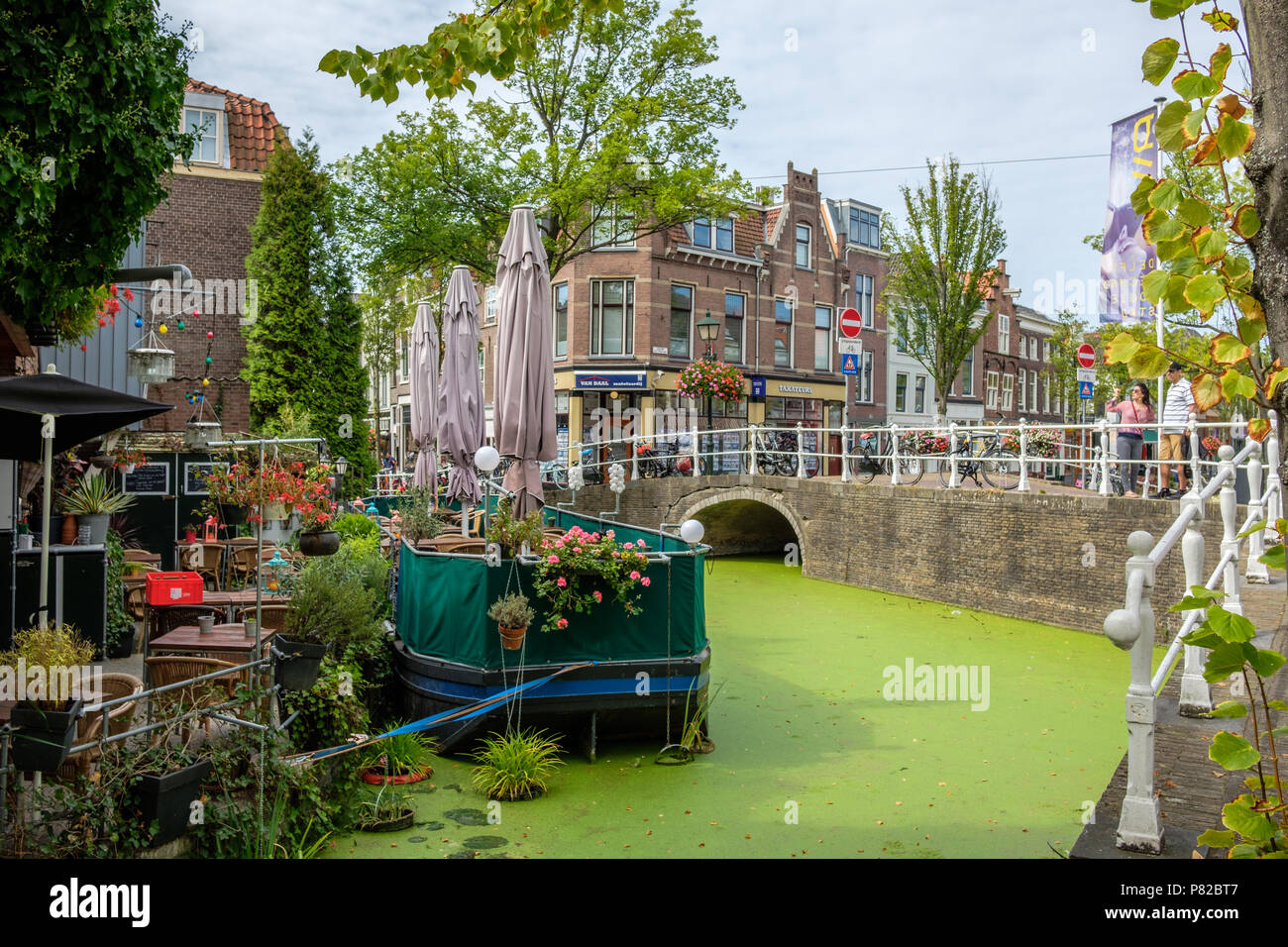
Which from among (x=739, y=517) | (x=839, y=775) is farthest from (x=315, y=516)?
(x=739, y=517)

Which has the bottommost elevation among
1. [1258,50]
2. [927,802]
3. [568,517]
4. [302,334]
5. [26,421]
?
[927,802]

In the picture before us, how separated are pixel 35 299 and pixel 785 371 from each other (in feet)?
94.7

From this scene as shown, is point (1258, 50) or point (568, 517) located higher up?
point (1258, 50)

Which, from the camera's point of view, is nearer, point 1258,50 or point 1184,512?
point 1258,50

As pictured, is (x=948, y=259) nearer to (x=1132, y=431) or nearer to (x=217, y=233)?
(x=1132, y=431)

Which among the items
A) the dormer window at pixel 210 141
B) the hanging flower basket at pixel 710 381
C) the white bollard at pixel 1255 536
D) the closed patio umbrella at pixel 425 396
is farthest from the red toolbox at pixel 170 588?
the dormer window at pixel 210 141

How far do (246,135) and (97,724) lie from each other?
20.1 m

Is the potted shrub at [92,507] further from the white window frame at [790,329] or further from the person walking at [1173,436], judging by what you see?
the white window frame at [790,329]

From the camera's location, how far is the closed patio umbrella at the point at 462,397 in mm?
13359

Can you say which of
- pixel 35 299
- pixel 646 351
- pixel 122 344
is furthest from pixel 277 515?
pixel 646 351

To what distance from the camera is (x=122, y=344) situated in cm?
1301

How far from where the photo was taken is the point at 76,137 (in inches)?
207

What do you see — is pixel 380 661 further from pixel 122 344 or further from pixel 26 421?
pixel 122 344

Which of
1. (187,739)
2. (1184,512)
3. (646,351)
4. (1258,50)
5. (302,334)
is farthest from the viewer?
(646,351)
